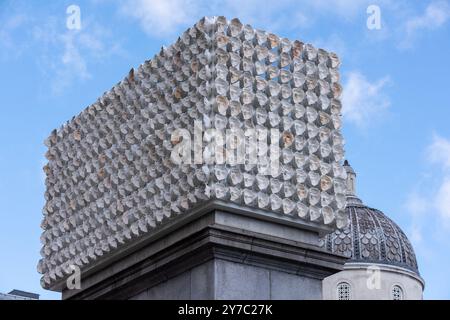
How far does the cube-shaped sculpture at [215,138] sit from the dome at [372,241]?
56.9 m

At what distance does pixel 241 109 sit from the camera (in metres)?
30.5

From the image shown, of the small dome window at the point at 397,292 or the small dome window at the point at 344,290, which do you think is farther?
the small dome window at the point at 344,290

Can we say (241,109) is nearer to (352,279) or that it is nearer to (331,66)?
(331,66)

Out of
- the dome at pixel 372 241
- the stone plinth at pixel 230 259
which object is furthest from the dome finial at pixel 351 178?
the stone plinth at pixel 230 259

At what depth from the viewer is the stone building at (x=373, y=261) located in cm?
9150

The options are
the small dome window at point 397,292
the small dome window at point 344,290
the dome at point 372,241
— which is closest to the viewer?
the dome at point 372,241

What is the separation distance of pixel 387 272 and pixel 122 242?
62.2 meters

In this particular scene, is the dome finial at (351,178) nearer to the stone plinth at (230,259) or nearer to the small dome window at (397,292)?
the small dome window at (397,292)

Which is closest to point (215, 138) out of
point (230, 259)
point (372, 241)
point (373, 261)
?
point (230, 259)


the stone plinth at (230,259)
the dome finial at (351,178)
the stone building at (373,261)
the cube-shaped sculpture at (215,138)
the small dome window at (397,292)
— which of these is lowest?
the stone plinth at (230,259)

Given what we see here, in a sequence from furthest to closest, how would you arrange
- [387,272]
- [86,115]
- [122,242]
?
[387,272] → [86,115] → [122,242]

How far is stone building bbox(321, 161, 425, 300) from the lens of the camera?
91.5m

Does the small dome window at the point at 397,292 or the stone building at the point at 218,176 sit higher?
the small dome window at the point at 397,292
